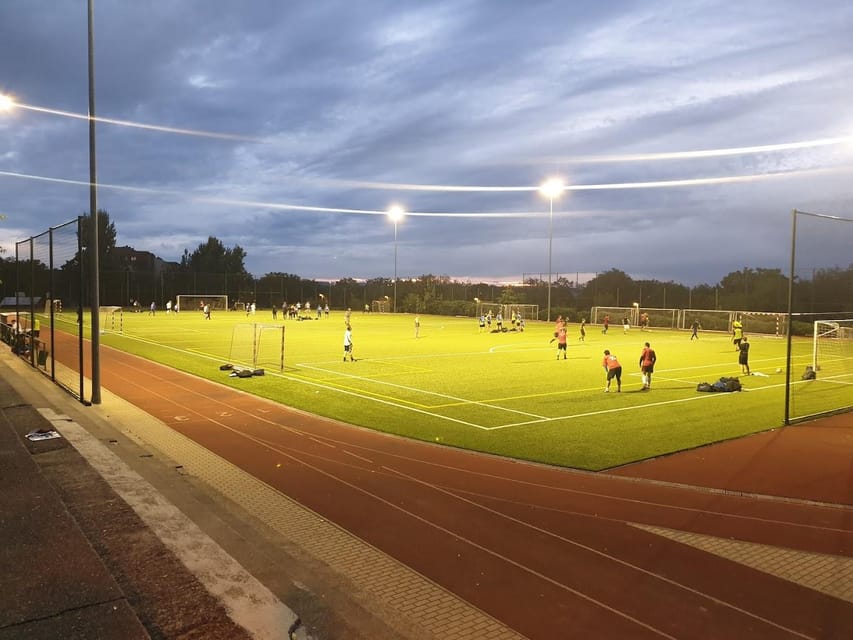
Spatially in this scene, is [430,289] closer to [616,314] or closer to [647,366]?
[616,314]

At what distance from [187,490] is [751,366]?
2744 centimetres

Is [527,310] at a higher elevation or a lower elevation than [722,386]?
higher

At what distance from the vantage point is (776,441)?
43.3 ft

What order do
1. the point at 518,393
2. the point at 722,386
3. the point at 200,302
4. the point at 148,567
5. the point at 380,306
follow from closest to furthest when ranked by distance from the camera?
the point at 148,567, the point at 518,393, the point at 722,386, the point at 200,302, the point at 380,306

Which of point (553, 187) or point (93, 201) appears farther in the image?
point (553, 187)

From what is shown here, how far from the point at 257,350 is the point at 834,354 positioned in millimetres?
29490

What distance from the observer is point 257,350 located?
29219 millimetres

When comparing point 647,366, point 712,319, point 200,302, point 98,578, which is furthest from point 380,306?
point 98,578

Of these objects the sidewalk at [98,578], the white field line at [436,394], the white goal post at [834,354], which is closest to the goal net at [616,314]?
the white goal post at [834,354]

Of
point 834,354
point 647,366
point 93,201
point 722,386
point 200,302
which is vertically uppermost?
point 93,201

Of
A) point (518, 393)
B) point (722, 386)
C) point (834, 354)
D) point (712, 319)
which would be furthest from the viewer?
point (712, 319)

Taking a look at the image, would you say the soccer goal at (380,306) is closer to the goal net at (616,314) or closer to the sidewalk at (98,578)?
the goal net at (616,314)

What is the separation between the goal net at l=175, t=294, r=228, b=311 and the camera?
297 ft

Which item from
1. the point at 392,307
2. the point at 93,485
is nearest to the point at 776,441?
the point at 93,485
